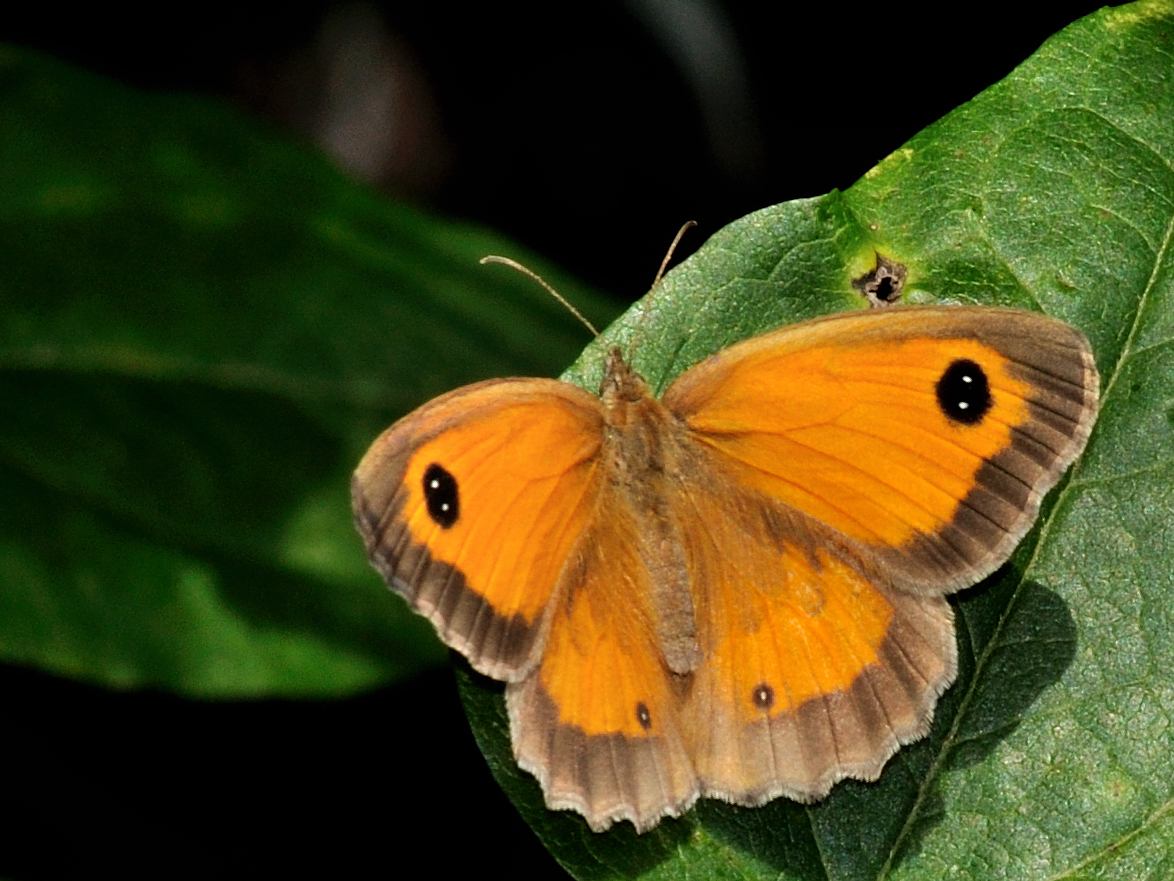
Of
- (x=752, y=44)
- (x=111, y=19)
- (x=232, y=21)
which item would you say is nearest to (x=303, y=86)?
(x=232, y=21)

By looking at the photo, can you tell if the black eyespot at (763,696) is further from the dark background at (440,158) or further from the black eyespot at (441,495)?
the dark background at (440,158)

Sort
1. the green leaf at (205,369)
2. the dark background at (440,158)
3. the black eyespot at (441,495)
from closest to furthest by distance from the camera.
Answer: the black eyespot at (441,495), the green leaf at (205,369), the dark background at (440,158)

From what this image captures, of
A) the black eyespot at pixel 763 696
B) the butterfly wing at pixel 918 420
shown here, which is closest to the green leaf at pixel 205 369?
the black eyespot at pixel 763 696

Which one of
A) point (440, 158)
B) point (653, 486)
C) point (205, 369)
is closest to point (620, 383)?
point (653, 486)

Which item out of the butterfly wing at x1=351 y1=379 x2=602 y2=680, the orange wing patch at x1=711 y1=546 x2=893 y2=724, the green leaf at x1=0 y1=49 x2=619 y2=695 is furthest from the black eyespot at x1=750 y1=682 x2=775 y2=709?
the green leaf at x1=0 y1=49 x2=619 y2=695

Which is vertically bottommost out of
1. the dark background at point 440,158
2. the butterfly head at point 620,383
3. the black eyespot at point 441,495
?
the dark background at point 440,158

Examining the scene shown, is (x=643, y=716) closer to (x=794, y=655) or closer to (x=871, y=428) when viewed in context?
(x=794, y=655)

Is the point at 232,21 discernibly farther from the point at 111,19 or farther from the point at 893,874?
the point at 893,874
